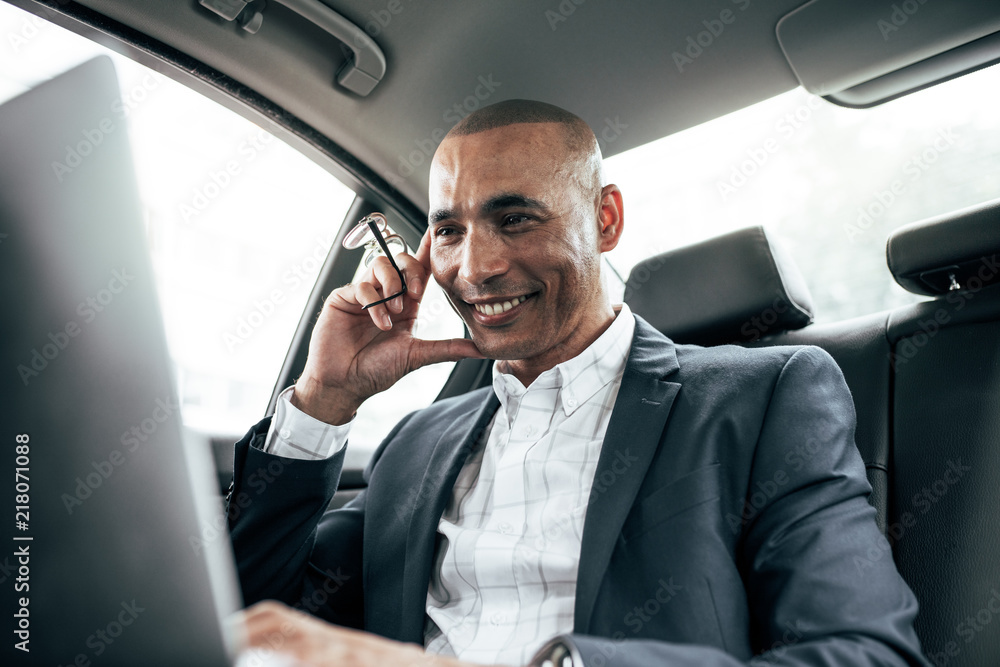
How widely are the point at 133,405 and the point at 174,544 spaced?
0.09 m

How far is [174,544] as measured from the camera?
408 mm

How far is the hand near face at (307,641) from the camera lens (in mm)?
415

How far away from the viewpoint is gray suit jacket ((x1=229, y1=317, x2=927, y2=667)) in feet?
3.01

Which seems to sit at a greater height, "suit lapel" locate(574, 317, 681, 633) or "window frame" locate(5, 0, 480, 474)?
"window frame" locate(5, 0, 480, 474)

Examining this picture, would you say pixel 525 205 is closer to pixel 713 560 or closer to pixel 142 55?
pixel 713 560

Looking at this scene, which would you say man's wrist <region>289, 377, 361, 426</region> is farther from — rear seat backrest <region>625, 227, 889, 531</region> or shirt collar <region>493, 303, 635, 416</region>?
rear seat backrest <region>625, 227, 889, 531</region>

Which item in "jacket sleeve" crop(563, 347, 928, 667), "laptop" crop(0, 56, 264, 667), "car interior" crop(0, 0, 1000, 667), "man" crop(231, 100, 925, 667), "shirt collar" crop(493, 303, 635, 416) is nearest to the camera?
"laptop" crop(0, 56, 264, 667)

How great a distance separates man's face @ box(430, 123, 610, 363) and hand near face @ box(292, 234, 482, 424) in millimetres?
83

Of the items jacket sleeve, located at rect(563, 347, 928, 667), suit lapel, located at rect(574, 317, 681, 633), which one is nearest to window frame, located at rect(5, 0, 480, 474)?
suit lapel, located at rect(574, 317, 681, 633)

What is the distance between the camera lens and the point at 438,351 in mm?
1484

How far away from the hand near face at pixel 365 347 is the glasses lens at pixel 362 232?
0.34 feet

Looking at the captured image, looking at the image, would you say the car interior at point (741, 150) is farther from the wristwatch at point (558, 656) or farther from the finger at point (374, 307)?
the wristwatch at point (558, 656)

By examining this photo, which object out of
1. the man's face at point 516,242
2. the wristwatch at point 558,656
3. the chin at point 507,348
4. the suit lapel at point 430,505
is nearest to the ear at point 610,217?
the man's face at point 516,242

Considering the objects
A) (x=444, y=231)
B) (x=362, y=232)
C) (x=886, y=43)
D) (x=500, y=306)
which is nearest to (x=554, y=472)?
(x=500, y=306)
